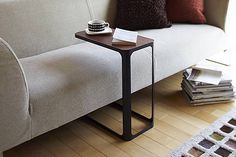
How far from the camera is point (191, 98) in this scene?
2.12 m

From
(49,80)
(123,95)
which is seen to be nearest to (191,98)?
(123,95)

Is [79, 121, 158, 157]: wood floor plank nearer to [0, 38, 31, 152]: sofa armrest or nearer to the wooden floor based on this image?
the wooden floor

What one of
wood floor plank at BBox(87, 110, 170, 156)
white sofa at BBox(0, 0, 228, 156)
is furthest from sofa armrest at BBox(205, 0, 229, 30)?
wood floor plank at BBox(87, 110, 170, 156)

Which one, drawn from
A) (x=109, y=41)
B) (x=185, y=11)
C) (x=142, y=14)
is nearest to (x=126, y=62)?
(x=109, y=41)

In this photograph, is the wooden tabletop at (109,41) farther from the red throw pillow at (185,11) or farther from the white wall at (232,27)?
the white wall at (232,27)

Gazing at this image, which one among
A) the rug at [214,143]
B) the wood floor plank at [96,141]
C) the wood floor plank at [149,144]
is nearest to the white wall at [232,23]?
the rug at [214,143]

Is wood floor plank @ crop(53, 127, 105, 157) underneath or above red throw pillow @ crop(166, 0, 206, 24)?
underneath

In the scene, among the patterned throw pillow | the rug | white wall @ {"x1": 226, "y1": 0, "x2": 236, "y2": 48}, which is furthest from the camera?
white wall @ {"x1": 226, "y1": 0, "x2": 236, "y2": 48}

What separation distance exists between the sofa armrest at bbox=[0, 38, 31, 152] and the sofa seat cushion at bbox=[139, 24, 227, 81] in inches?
34.4

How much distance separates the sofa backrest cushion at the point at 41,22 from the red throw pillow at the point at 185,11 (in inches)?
22.4

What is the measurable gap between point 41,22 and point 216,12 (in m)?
1.32

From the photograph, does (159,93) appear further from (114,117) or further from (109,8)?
(109,8)

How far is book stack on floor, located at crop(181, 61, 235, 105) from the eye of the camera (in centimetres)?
208

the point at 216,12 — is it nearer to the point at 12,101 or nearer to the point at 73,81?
the point at 73,81
